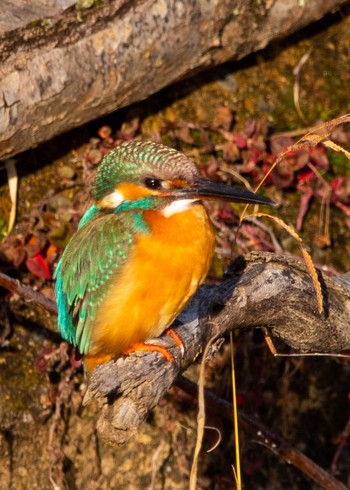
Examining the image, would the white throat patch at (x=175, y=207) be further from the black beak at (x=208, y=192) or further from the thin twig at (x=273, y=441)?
the thin twig at (x=273, y=441)

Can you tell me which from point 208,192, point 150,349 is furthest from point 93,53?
point 150,349

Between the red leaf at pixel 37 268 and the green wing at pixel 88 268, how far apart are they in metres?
0.80

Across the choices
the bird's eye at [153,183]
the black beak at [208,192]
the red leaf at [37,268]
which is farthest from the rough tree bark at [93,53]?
the black beak at [208,192]

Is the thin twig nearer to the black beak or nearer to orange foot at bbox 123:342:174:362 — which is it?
orange foot at bbox 123:342:174:362

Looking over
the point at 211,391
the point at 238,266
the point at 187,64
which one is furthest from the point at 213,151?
the point at 238,266

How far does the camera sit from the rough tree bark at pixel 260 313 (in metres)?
2.61

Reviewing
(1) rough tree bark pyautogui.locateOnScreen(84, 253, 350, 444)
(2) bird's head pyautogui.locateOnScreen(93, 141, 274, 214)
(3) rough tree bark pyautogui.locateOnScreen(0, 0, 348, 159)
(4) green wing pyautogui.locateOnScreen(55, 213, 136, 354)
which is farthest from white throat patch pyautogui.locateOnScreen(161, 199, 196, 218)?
(3) rough tree bark pyautogui.locateOnScreen(0, 0, 348, 159)

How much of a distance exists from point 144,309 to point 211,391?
4.79ft

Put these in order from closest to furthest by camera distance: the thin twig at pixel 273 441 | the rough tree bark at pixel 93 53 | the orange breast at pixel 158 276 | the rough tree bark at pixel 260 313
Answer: the rough tree bark at pixel 260 313 < the orange breast at pixel 158 276 < the thin twig at pixel 273 441 < the rough tree bark at pixel 93 53

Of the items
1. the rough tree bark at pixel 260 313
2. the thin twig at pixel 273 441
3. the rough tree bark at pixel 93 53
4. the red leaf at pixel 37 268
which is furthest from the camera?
the red leaf at pixel 37 268

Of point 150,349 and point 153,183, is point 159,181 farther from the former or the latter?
point 150,349

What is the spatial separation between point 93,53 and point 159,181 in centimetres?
129

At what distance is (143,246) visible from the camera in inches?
108

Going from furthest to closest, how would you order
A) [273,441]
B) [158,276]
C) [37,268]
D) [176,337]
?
1. [37,268]
2. [273,441]
3. [176,337]
4. [158,276]
